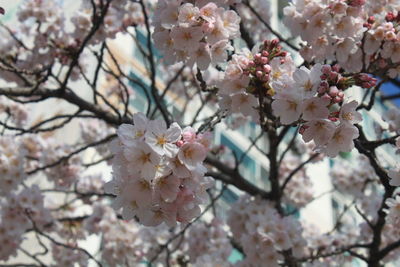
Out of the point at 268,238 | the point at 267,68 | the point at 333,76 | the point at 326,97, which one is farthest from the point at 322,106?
the point at 268,238

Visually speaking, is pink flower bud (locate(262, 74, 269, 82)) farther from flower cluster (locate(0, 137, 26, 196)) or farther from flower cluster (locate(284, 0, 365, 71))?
flower cluster (locate(0, 137, 26, 196))

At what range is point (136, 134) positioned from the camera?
160 centimetres

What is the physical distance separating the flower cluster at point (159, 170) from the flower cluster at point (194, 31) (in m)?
0.60

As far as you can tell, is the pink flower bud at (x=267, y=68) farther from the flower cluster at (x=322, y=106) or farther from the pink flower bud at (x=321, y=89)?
the pink flower bud at (x=321, y=89)

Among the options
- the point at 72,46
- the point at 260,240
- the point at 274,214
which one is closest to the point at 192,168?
the point at 260,240

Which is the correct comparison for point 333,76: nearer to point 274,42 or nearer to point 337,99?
point 337,99

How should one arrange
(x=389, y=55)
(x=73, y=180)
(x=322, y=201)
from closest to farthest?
(x=389, y=55) < (x=73, y=180) < (x=322, y=201)

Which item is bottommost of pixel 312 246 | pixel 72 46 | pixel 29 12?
pixel 312 246

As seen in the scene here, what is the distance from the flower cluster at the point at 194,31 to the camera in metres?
2.03

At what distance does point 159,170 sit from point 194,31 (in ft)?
2.57

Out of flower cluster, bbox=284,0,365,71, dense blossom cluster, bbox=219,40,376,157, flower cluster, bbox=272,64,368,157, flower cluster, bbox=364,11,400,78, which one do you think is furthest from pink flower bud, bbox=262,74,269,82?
flower cluster, bbox=364,11,400,78

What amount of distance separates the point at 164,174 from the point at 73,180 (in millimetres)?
3795

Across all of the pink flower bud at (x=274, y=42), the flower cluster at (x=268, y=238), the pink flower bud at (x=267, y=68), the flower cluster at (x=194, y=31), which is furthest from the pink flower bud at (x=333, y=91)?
the flower cluster at (x=268, y=238)

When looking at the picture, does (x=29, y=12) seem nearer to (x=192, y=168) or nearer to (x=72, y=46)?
(x=72, y=46)
